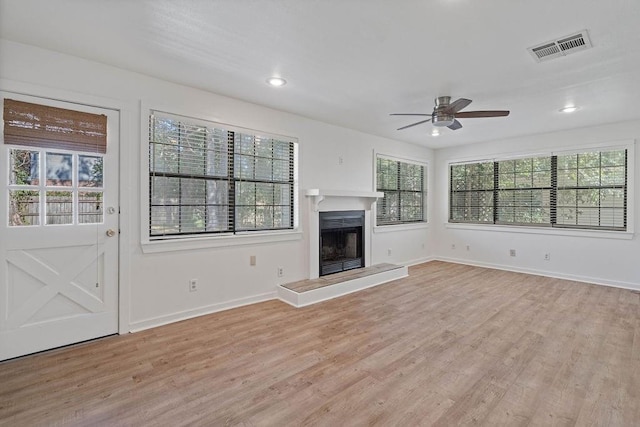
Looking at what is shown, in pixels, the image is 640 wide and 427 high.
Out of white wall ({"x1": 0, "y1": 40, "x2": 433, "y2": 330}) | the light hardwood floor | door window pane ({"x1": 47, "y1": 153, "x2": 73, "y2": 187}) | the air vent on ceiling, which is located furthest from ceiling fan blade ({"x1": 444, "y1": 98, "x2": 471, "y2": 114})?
door window pane ({"x1": 47, "y1": 153, "x2": 73, "y2": 187})

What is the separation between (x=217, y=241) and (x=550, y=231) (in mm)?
5565

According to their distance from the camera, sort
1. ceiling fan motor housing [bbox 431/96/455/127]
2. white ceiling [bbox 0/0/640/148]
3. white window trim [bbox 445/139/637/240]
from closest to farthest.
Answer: white ceiling [bbox 0/0/640/148], ceiling fan motor housing [bbox 431/96/455/127], white window trim [bbox 445/139/637/240]

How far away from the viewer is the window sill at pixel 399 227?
225 inches

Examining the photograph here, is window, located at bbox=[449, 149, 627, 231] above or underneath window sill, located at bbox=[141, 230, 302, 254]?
above

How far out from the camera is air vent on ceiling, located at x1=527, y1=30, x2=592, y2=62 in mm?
2338

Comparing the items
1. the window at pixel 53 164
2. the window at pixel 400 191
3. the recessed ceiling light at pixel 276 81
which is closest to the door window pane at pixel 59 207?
the window at pixel 53 164

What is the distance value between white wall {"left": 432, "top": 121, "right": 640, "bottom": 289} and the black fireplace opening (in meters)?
2.61

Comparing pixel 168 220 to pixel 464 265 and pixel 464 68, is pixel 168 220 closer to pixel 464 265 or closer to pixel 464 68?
pixel 464 68

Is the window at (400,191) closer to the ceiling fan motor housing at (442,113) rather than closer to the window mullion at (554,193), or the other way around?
the ceiling fan motor housing at (442,113)

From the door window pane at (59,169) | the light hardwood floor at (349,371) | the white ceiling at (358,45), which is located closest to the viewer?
the light hardwood floor at (349,371)

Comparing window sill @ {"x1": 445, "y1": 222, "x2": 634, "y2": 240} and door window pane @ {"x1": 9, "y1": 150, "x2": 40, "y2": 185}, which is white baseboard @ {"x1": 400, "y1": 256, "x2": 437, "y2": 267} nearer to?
window sill @ {"x1": 445, "y1": 222, "x2": 634, "y2": 240}

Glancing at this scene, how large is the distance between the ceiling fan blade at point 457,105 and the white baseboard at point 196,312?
315 centimetres

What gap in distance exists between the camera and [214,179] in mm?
3637

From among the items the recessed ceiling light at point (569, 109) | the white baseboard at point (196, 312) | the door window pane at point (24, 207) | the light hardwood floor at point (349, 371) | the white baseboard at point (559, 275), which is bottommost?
the light hardwood floor at point (349, 371)
